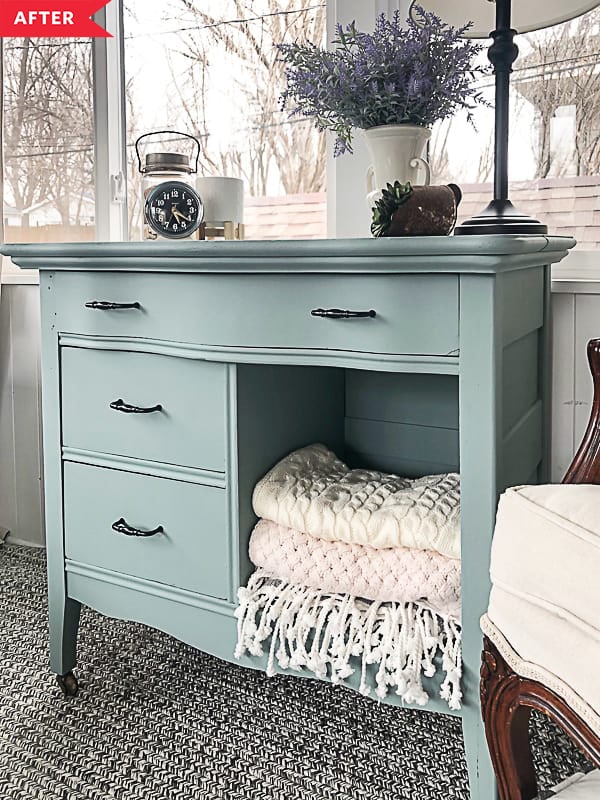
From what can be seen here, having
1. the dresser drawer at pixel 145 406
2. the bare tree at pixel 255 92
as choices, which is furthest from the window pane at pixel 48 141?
the dresser drawer at pixel 145 406

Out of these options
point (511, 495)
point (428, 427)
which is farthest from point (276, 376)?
point (511, 495)

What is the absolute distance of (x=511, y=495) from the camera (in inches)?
38.7

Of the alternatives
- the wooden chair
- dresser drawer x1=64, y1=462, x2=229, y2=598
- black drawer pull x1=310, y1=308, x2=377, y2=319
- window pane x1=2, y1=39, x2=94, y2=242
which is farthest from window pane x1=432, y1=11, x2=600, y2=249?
window pane x1=2, y1=39, x2=94, y2=242

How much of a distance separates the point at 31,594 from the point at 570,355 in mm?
1413

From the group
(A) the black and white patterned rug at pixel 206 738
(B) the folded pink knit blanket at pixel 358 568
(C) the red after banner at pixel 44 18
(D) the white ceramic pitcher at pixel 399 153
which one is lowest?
(A) the black and white patterned rug at pixel 206 738

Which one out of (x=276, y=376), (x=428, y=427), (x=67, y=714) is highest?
(x=276, y=376)

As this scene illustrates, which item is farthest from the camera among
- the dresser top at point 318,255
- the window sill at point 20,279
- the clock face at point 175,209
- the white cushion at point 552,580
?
the window sill at point 20,279

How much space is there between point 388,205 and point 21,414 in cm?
155

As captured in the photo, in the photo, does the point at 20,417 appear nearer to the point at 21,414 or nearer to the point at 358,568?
the point at 21,414

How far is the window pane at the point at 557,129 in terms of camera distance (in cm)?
171

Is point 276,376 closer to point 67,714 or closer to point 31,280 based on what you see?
point 67,714

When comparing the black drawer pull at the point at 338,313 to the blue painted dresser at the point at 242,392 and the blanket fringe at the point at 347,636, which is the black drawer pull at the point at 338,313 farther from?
the blanket fringe at the point at 347,636

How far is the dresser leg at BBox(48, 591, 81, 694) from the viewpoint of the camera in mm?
1735

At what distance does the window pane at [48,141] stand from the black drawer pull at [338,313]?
126 centimetres
